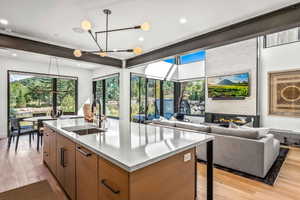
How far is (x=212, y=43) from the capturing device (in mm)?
3428

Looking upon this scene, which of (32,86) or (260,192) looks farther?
(32,86)

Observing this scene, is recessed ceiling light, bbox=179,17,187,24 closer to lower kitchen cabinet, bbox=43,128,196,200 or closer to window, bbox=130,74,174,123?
lower kitchen cabinet, bbox=43,128,196,200

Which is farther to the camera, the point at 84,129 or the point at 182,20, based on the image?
the point at 182,20

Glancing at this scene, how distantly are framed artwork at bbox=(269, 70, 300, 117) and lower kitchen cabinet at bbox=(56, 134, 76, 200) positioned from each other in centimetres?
588

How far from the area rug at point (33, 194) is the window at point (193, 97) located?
6.40m

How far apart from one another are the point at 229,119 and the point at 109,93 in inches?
203

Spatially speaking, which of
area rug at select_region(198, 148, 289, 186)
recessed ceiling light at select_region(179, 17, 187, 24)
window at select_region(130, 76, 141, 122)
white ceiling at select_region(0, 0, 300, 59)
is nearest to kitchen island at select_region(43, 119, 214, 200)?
area rug at select_region(198, 148, 289, 186)

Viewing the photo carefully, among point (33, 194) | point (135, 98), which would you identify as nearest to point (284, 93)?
point (135, 98)

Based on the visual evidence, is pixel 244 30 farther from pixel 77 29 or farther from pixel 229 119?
pixel 229 119

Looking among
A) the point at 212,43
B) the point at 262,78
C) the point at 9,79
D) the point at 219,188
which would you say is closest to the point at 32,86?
the point at 9,79

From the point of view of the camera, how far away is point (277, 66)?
196 inches

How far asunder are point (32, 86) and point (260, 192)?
24.4ft

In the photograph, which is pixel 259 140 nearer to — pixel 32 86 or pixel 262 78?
pixel 262 78

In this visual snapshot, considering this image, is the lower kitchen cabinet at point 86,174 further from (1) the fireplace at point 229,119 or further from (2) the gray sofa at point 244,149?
(1) the fireplace at point 229,119
